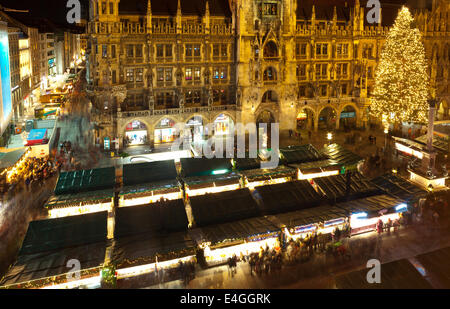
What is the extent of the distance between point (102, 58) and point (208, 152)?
735 inches

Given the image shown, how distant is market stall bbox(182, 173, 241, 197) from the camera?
104 ft

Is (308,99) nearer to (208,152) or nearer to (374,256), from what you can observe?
(208,152)

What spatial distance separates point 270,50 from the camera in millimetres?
55781

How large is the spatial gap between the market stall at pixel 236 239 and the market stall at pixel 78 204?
27.6 feet

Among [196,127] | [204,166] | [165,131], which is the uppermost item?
[196,127]

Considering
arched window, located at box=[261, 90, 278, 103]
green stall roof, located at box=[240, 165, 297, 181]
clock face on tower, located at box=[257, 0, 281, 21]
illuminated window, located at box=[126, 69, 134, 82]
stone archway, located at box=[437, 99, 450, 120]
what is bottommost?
green stall roof, located at box=[240, 165, 297, 181]

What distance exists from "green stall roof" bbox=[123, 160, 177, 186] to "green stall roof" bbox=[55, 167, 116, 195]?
4.40ft

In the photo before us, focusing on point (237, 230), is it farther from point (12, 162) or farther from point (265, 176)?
point (12, 162)

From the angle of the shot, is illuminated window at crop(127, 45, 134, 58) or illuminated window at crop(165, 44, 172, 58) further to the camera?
illuminated window at crop(165, 44, 172, 58)

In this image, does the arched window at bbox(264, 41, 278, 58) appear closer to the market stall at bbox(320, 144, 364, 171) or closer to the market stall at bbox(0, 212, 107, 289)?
the market stall at bbox(320, 144, 364, 171)

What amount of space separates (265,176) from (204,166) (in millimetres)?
6151

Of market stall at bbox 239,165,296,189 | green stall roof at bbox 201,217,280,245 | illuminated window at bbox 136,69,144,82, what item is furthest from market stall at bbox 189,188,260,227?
illuminated window at bbox 136,69,144,82

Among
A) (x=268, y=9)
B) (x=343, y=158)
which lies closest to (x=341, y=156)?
(x=343, y=158)
